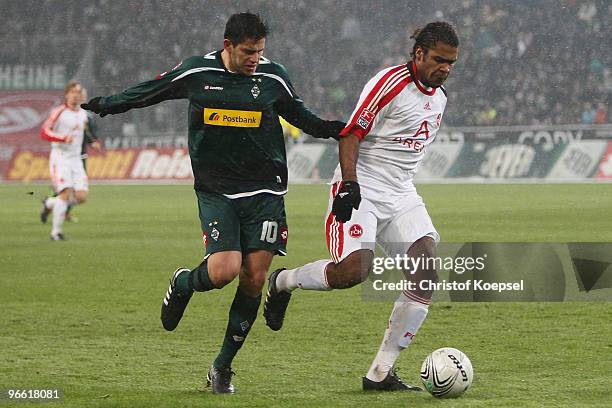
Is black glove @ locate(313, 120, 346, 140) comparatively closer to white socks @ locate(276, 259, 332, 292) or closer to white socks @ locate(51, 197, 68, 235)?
white socks @ locate(276, 259, 332, 292)

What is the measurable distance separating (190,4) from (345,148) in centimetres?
2778

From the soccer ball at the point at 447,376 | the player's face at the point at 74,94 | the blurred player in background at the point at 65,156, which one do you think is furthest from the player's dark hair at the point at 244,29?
the blurred player in background at the point at 65,156

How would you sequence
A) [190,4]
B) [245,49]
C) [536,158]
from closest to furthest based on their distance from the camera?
[245,49]
[536,158]
[190,4]

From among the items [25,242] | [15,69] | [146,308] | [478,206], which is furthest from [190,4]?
[146,308]

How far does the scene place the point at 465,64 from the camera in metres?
30.7

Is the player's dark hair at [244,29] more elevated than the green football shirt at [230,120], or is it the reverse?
the player's dark hair at [244,29]

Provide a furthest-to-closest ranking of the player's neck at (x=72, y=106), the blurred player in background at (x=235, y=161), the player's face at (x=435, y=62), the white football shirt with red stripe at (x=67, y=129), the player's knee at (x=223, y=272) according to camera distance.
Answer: the white football shirt with red stripe at (x=67, y=129), the player's neck at (x=72, y=106), the player's face at (x=435, y=62), the blurred player in background at (x=235, y=161), the player's knee at (x=223, y=272)

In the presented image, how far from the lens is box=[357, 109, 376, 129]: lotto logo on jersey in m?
5.68

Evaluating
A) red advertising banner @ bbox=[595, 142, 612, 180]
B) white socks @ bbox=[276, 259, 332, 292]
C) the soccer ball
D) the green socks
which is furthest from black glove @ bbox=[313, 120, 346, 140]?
red advertising banner @ bbox=[595, 142, 612, 180]

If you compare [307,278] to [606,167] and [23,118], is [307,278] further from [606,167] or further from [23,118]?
[23,118]

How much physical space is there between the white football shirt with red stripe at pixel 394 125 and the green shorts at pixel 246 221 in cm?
48

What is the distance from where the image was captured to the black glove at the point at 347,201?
5469mm

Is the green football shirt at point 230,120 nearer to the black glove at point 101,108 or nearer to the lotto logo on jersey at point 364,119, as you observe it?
the black glove at point 101,108

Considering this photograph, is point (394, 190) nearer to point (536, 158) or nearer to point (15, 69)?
point (536, 158)
